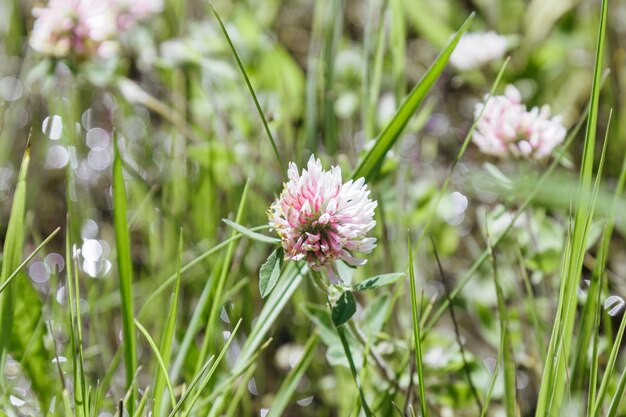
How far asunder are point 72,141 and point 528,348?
0.78 m

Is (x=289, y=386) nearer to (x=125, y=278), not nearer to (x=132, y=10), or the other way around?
(x=125, y=278)

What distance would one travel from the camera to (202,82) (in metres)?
1.42

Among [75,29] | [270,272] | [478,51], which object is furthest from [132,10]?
[270,272]

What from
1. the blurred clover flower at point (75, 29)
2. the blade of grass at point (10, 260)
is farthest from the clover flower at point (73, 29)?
the blade of grass at point (10, 260)

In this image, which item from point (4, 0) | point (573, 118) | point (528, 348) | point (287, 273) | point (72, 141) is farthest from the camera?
point (4, 0)

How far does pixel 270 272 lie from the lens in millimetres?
722

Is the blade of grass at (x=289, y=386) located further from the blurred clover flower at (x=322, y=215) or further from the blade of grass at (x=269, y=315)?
the blurred clover flower at (x=322, y=215)

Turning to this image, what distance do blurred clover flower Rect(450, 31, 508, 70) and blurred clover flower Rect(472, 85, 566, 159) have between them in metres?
0.46

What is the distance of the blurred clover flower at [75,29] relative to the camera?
1189mm

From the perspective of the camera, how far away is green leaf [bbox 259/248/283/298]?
0.71m

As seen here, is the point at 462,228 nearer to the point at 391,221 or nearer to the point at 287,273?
the point at 391,221

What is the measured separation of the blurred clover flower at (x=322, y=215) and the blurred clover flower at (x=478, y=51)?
0.77m

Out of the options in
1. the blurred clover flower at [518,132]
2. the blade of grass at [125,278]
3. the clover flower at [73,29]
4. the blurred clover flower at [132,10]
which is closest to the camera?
the blade of grass at [125,278]

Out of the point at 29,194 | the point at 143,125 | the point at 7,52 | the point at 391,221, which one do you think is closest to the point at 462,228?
the point at 391,221
